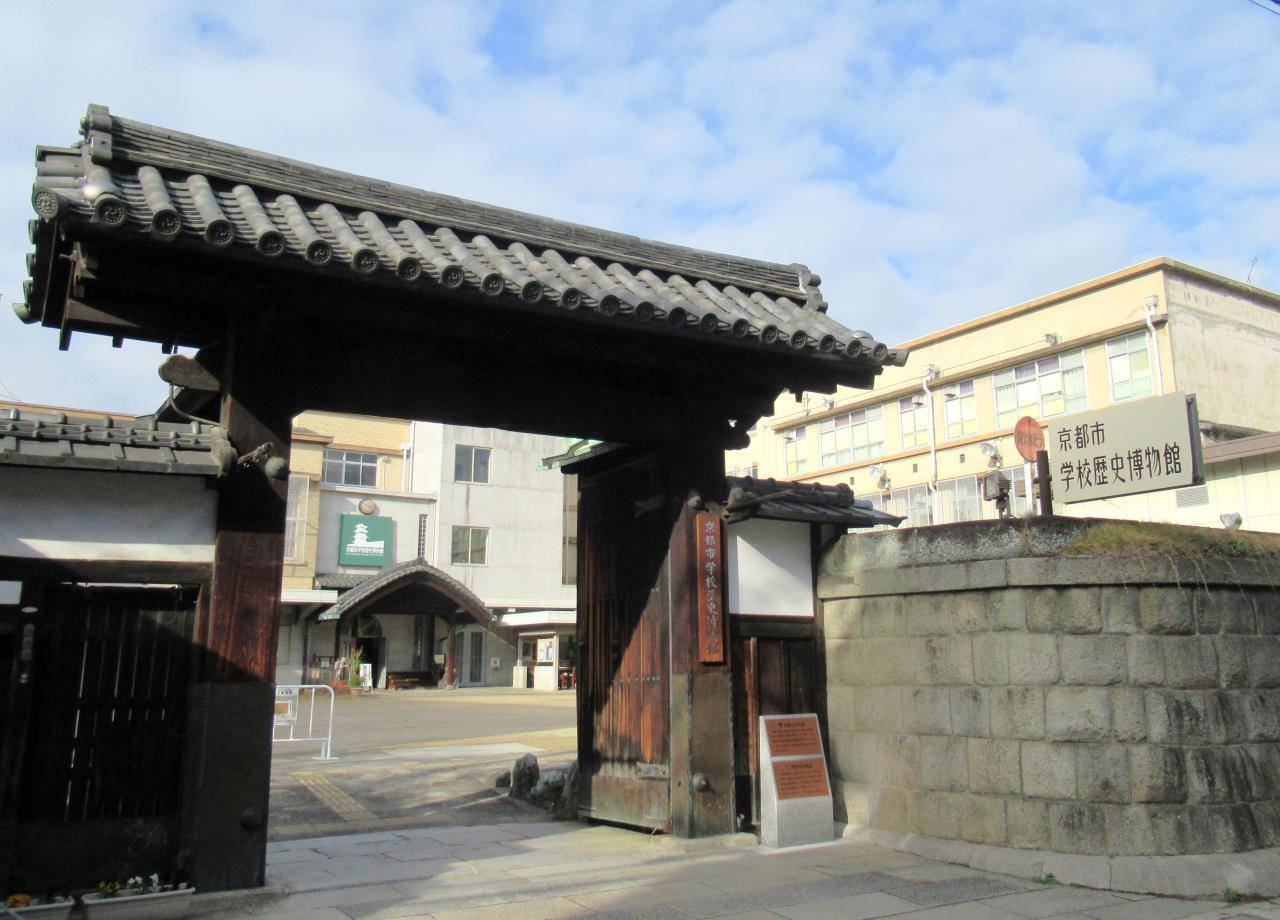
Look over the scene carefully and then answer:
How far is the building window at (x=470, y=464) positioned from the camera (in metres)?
47.1

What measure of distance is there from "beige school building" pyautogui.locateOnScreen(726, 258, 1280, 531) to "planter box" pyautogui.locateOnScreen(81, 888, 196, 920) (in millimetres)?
24047

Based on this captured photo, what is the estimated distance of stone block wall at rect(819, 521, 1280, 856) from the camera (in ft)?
25.2

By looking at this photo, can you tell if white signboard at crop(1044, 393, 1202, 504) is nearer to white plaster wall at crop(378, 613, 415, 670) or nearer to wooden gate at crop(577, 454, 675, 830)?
wooden gate at crop(577, 454, 675, 830)

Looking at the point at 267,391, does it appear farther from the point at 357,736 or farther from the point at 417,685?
the point at 417,685

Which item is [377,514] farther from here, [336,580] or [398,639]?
[398,639]

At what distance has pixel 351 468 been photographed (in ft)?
157

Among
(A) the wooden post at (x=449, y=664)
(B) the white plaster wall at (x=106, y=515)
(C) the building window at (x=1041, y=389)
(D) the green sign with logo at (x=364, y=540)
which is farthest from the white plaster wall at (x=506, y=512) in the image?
(B) the white plaster wall at (x=106, y=515)

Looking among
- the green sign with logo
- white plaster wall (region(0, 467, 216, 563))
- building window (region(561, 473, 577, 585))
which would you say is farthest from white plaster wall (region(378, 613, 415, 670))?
white plaster wall (region(0, 467, 216, 563))

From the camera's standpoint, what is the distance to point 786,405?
48.1 metres

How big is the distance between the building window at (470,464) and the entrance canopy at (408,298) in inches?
1499

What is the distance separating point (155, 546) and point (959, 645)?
6407 millimetres

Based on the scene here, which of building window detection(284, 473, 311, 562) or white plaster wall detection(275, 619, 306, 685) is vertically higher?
building window detection(284, 473, 311, 562)

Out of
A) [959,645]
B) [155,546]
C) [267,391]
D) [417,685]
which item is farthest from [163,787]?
[417,685]

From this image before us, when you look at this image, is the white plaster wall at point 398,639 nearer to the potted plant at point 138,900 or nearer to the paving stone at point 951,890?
the potted plant at point 138,900
